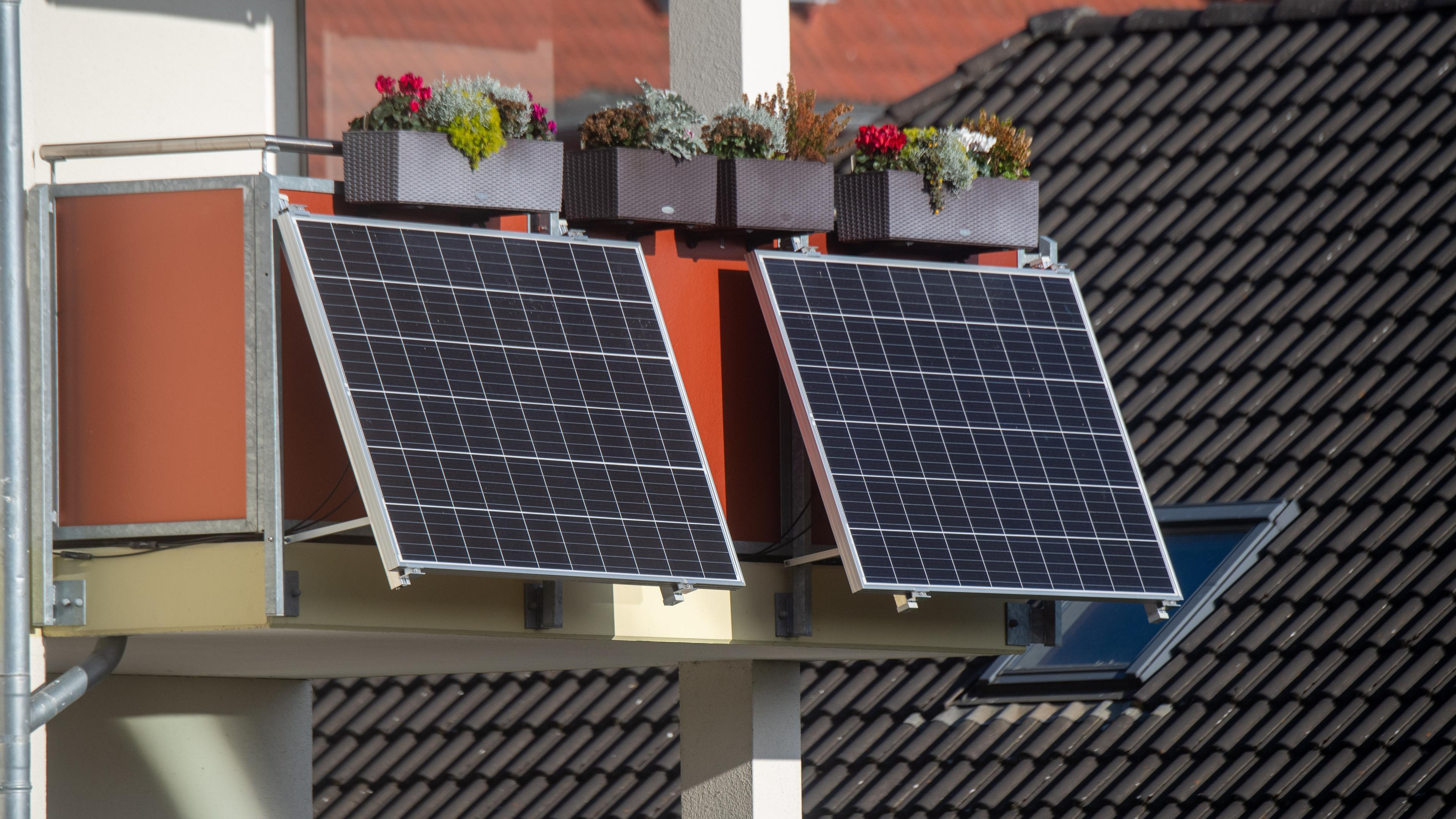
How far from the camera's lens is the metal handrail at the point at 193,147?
10078 millimetres

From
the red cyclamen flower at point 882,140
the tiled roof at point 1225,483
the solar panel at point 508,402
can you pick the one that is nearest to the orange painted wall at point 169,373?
the solar panel at point 508,402

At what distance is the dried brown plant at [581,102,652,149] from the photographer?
11.1 m

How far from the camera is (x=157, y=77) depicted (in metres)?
13.4

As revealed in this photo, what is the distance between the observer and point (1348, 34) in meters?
18.4

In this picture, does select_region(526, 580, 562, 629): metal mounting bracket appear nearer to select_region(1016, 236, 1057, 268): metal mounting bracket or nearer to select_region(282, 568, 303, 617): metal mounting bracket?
select_region(282, 568, 303, 617): metal mounting bracket

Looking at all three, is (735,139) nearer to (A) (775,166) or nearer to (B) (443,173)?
(A) (775,166)

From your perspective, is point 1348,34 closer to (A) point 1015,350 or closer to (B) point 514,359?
(A) point 1015,350

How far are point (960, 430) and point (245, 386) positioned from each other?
3359mm

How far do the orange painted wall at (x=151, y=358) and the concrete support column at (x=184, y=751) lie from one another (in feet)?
12.8

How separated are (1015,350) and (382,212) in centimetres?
318

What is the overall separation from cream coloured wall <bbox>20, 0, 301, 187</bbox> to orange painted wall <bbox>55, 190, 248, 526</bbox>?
2.14m

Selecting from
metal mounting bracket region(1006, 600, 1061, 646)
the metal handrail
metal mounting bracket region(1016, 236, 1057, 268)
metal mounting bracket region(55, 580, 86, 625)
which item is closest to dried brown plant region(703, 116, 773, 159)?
metal mounting bracket region(1016, 236, 1057, 268)

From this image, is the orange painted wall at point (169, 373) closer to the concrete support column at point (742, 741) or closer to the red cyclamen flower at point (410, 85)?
the red cyclamen flower at point (410, 85)

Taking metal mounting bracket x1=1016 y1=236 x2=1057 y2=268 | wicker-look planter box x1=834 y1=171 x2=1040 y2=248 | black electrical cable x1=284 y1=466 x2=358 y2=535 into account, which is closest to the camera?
black electrical cable x1=284 y1=466 x2=358 y2=535
